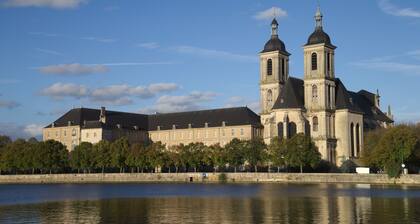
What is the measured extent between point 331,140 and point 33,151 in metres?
56.1

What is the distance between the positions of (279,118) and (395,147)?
32.4 metres

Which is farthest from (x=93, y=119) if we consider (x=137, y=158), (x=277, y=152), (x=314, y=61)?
(x=277, y=152)

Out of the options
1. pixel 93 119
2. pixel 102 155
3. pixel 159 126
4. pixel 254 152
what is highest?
pixel 93 119

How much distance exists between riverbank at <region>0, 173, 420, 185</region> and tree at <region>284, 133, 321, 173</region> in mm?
5001

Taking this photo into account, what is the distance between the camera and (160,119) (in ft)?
520

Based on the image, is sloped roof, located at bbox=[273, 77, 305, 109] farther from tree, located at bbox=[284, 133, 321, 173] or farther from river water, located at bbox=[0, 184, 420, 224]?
river water, located at bbox=[0, 184, 420, 224]

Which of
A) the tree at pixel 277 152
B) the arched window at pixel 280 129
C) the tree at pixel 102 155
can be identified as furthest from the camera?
the arched window at pixel 280 129

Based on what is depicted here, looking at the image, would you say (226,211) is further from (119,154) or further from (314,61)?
(314,61)

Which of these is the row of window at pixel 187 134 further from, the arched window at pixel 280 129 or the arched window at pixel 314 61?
the arched window at pixel 314 61

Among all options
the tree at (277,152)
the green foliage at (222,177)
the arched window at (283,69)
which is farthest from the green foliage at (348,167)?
the arched window at (283,69)

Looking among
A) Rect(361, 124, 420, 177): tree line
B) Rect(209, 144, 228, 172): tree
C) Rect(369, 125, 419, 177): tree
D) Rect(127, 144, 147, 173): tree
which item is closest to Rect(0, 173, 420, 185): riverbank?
Rect(361, 124, 420, 177): tree line

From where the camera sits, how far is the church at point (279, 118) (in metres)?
120

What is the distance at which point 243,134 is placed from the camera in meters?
139

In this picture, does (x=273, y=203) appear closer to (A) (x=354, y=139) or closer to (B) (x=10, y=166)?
(A) (x=354, y=139)
